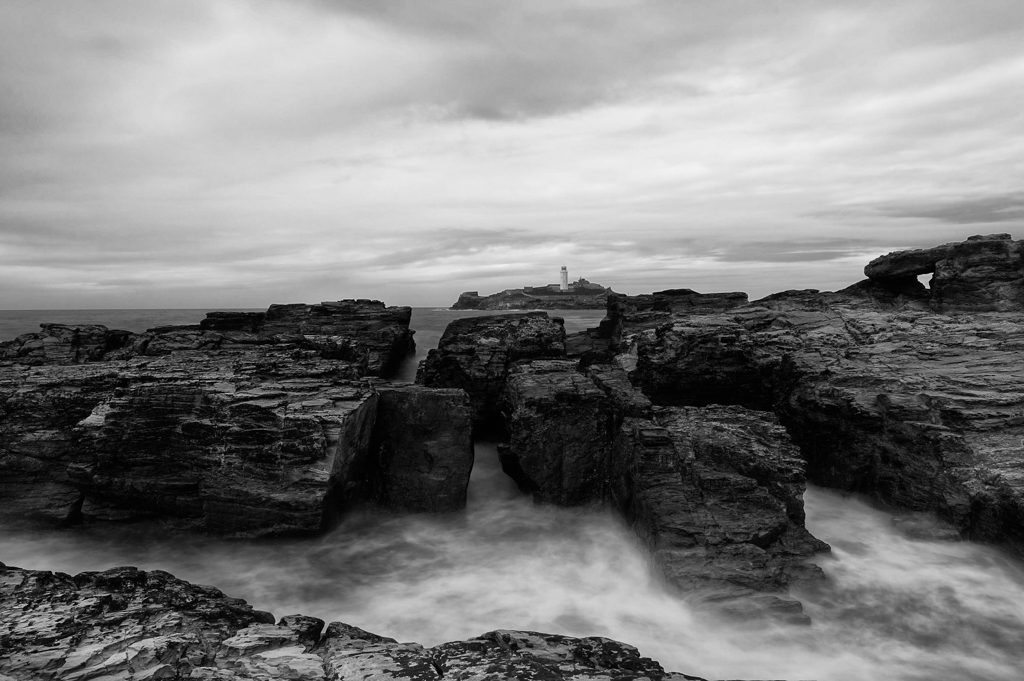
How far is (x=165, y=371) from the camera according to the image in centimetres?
1016

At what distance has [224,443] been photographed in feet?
27.7

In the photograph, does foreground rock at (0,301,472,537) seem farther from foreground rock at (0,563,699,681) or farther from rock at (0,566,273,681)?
foreground rock at (0,563,699,681)

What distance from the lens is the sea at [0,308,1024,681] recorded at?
619cm

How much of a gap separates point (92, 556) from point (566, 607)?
23.0 feet

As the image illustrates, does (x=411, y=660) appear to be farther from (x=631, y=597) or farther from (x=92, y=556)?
(x=92, y=556)

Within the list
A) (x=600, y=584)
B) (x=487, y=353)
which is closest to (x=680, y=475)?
(x=600, y=584)

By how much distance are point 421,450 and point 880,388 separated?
A: 26.6 ft

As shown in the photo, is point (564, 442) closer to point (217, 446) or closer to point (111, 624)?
point (217, 446)

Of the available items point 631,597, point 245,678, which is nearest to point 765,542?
point 631,597

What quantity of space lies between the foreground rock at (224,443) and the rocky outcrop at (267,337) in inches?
65.6

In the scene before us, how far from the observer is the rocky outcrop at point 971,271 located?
478 inches

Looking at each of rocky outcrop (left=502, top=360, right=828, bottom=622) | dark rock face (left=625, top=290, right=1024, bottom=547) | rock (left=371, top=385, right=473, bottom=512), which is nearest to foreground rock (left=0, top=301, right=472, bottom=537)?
rock (left=371, top=385, right=473, bottom=512)

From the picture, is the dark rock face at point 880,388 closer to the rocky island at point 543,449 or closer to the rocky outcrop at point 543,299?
the rocky island at point 543,449

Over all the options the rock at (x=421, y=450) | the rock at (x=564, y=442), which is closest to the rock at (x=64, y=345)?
the rock at (x=421, y=450)
